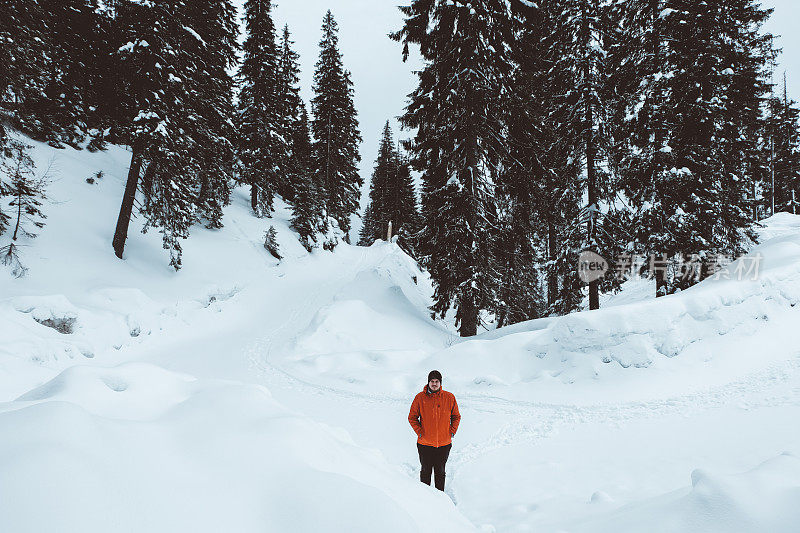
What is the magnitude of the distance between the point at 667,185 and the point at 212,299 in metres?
19.2

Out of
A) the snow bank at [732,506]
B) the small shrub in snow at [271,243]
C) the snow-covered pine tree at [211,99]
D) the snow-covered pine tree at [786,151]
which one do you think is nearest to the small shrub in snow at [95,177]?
the snow-covered pine tree at [211,99]

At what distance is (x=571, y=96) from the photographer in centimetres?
1425

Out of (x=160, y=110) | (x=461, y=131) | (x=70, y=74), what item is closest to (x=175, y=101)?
(x=160, y=110)

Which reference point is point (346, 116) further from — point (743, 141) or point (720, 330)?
point (720, 330)

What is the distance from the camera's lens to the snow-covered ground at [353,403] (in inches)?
100

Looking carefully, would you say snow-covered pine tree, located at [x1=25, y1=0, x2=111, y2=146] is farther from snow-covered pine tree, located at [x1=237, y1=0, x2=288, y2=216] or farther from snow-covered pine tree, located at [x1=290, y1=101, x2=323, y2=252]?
snow-covered pine tree, located at [x1=290, y1=101, x2=323, y2=252]

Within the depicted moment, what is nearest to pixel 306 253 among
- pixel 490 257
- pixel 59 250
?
pixel 59 250

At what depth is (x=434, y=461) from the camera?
5.13 m

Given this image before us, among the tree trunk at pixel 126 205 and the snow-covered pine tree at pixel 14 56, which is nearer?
the snow-covered pine tree at pixel 14 56

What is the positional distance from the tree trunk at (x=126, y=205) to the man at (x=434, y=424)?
15.9 metres

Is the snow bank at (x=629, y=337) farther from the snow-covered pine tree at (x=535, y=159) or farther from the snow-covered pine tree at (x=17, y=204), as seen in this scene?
the snow-covered pine tree at (x=17, y=204)

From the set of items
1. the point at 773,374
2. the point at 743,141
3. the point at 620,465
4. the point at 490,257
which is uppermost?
the point at 743,141

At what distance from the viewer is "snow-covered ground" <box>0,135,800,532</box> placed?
2.55 meters

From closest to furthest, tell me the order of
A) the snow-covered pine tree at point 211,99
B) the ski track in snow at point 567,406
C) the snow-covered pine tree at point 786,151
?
the ski track in snow at point 567,406 < the snow-covered pine tree at point 211,99 < the snow-covered pine tree at point 786,151
